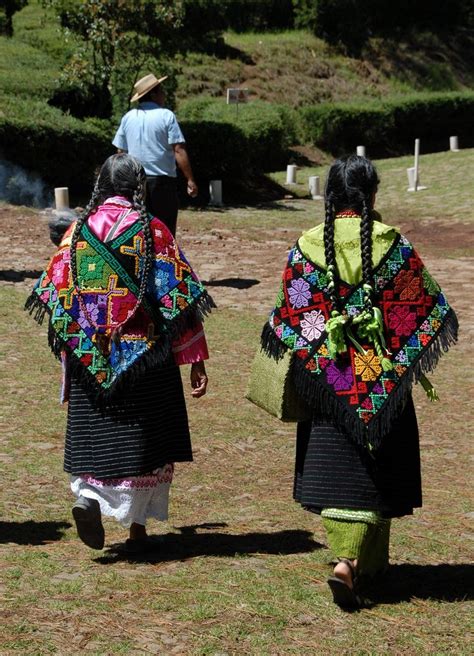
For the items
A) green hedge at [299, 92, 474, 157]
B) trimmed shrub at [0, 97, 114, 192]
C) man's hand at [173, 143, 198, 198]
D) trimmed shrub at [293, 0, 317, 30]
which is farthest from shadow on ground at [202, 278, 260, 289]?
trimmed shrub at [293, 0, 317, 30]

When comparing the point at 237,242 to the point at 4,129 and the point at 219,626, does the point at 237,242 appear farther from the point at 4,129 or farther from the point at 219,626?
the point at 219,626

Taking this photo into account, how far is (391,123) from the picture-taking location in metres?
30.3

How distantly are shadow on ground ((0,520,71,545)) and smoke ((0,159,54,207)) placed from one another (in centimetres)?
1131

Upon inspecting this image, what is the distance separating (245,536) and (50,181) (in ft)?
41.6

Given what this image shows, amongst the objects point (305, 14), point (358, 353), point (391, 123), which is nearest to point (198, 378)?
point (358, 353)

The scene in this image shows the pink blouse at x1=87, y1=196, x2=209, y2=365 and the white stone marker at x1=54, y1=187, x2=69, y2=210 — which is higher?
the pink blouse at x1=87, y1=196, x2=209, y2=365

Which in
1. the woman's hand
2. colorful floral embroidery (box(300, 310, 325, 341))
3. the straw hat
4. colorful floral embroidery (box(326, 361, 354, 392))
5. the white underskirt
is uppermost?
the straw hat

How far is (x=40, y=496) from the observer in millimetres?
5930

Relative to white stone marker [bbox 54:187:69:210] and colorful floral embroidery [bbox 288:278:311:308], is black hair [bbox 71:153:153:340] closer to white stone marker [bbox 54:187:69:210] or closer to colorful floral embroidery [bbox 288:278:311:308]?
colorful floral embroidery [bbox 288:278:311:308]

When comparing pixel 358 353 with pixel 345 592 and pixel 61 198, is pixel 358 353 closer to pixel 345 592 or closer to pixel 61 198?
pixel 345 592

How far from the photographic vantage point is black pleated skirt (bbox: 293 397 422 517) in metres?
4.52

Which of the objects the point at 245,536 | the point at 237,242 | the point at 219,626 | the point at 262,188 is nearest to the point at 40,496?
the point at 245,536

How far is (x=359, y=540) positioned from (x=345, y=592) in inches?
8.7

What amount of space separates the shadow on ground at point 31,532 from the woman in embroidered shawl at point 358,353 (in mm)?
1352
